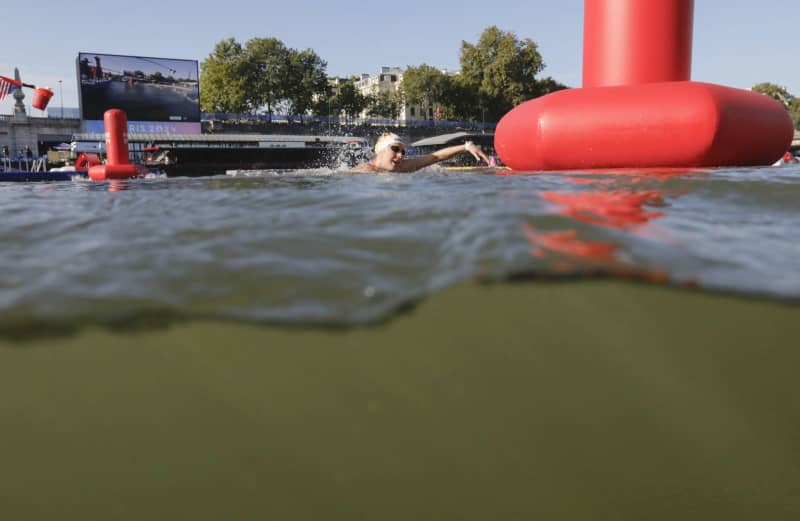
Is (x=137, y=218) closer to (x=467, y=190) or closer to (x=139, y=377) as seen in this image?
(x=139, y=377)

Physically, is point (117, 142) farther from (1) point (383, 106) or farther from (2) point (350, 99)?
(1) point (383, 106)

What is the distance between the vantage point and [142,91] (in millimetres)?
36094

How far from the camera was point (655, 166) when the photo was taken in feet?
20.1

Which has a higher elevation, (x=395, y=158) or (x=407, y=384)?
(x=395, y=158)

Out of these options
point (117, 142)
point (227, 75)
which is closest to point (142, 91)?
point (227, 75)

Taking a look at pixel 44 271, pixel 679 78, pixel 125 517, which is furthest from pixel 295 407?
pixel 679 78

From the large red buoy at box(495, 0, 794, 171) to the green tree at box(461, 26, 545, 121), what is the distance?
44504mm

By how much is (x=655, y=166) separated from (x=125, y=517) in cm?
559

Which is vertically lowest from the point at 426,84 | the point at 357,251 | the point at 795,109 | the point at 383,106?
the point at 357,251

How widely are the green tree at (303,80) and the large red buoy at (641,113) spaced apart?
45.9m

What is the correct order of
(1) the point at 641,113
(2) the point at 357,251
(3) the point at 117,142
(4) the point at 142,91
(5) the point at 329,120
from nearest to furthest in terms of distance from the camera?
1. (2) the point at 357,251
2. (1) the point at 641,113
3. (3) the point at 117,142
4. (4) the point at 142,91
5. (5) the point at 329,120

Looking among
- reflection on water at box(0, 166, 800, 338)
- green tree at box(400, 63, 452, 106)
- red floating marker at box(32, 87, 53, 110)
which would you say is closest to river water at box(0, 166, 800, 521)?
reflection on water at box(0, 166, 800, 338)

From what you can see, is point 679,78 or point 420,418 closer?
point 420,418

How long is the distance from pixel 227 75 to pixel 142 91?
1276 centimetres
